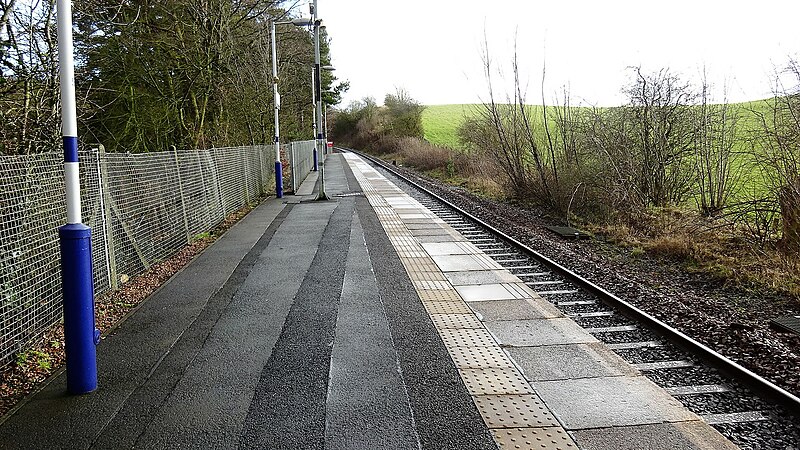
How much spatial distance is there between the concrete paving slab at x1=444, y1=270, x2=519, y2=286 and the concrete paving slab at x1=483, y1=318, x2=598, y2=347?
1.85 m

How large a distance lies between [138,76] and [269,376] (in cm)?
1321

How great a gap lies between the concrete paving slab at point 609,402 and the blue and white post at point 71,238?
3325mm

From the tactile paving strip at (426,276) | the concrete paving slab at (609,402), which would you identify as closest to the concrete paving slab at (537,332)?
the concrete paving slab at (609,402)

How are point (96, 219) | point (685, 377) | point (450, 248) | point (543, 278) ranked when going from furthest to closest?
point (450, 248) → point (543, 278) → point (96, 219) → point (685, 377)

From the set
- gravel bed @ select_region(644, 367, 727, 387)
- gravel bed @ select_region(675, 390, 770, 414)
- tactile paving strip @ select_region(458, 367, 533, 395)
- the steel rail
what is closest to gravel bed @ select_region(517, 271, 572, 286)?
the steel rail

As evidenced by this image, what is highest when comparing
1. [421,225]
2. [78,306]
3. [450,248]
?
[78,306]

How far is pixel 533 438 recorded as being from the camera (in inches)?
156

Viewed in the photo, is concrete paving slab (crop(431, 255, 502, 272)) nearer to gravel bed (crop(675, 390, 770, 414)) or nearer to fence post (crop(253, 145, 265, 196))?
gravel bed (crop(675, 390, 770, 414))

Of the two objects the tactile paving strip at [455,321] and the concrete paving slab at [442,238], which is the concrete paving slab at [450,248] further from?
the tactile paving strip at [455,321]

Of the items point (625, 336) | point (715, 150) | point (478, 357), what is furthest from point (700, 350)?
point (715, 150)

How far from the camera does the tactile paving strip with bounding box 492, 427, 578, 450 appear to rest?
3852 millimetres

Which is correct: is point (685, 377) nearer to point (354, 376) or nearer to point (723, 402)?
point (723, 402)

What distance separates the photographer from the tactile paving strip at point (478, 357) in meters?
5.27

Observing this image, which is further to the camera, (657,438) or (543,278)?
(543,278)
